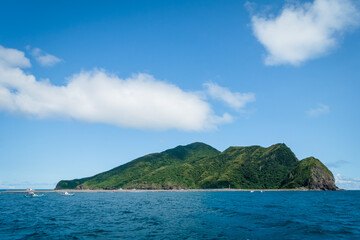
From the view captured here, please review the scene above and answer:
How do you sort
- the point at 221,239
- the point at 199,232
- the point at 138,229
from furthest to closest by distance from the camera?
1. the point at 138,229
2. the point at 199,232
3. the point at 221,239

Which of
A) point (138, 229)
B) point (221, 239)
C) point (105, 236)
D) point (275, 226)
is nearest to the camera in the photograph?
point (221, 239)

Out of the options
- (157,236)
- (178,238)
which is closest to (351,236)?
(178,238)

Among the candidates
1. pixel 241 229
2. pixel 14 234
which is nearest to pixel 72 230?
pixel 14 234

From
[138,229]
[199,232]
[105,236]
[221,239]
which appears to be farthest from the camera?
[138,229]

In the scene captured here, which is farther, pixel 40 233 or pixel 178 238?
pixel 40 233

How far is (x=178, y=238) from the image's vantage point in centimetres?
3719

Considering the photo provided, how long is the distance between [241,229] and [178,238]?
14026 millimetres

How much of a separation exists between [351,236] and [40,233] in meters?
53.7

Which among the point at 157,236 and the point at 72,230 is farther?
the point at 72,230

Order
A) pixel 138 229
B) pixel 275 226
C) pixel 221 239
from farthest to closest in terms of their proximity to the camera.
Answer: pixel 275 226, pixel 138 229, pixel 221 239

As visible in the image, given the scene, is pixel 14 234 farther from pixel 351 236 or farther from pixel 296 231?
pixel 351 236

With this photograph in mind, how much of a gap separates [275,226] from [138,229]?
27246 mm

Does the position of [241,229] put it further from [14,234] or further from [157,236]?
[14,234]

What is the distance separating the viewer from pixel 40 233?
42844 millimetres
